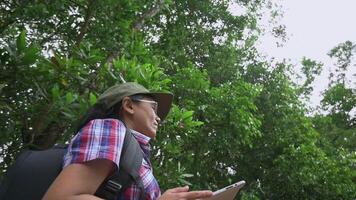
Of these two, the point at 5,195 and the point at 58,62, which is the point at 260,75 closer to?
the point at 58,62

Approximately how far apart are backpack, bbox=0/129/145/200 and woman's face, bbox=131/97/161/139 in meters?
0.34

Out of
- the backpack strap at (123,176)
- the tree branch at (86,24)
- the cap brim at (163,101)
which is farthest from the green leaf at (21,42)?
the backpack strap at (123,176)

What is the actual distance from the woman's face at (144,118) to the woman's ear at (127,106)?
0.01 m

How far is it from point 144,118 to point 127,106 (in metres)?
0.09

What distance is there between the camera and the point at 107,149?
1.30m

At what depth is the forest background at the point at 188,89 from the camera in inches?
131

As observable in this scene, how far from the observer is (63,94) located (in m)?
3.28

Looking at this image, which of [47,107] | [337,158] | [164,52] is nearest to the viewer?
[47,107]

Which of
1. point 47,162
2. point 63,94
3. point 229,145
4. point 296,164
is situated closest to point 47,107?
point 63,94

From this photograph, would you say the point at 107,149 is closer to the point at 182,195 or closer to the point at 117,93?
the point at 182,195

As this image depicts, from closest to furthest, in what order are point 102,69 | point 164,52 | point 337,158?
point 102,69 → point 164,52 → point 337,158

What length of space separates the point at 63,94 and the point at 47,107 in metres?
0.18

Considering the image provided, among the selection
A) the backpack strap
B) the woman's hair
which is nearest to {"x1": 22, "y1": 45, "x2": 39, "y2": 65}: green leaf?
the woman's hair

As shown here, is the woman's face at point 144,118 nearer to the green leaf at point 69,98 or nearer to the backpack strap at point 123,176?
the backpack strap at point 123,176
